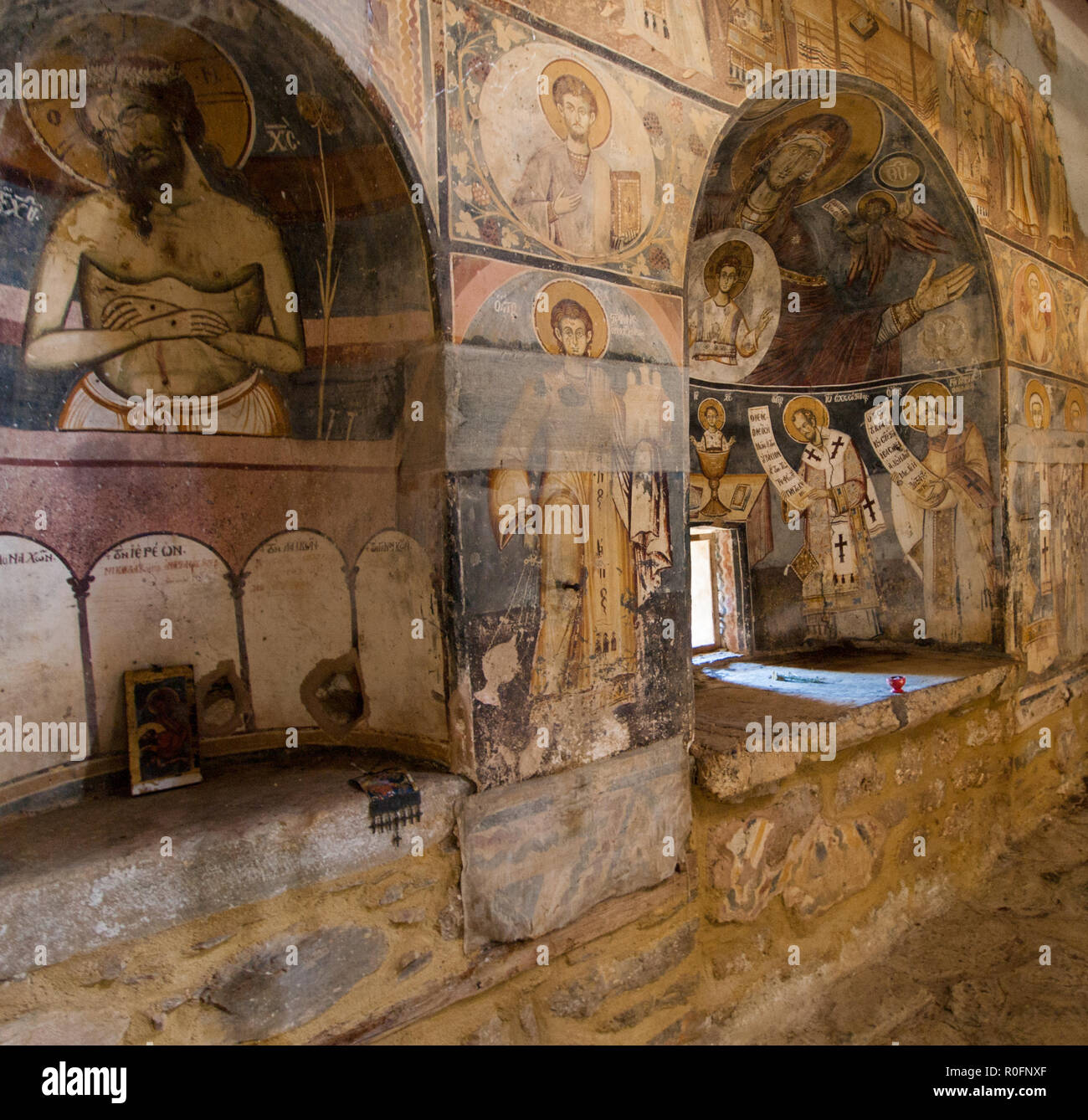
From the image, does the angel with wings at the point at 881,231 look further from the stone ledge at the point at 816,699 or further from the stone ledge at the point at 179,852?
the stone ledge at the point at 179,852

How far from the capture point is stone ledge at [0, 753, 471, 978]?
1.99 m

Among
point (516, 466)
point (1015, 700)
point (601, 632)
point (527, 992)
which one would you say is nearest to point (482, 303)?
point (516, 466)

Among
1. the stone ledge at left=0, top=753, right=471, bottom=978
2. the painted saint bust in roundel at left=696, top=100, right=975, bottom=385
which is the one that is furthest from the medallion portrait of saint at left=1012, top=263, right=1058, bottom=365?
the stone ledge at left=0, top=753, right=471, bottom=978

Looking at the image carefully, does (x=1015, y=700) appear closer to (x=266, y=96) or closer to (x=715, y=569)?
(x=715, y=569)

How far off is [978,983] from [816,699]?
4.67 feet

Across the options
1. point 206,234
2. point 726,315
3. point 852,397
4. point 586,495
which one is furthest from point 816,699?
point 206,234

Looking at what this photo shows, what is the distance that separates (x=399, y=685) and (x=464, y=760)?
0.39 meters

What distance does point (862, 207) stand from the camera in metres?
4.62

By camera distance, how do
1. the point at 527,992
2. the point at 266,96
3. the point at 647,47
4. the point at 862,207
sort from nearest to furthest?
the point at 266,96 < the point at 527,992 < the point at 647,47 < the point at 862,207

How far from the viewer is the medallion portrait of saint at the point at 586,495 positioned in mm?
2676

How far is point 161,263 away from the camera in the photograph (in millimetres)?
2697

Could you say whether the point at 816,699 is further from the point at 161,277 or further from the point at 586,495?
the point at 161,277

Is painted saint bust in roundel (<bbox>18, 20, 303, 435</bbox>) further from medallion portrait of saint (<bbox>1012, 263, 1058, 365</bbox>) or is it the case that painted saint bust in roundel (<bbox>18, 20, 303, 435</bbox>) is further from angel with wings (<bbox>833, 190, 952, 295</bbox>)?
medallion portrait of saint (<bbox>1012, 263, 1058, 365</bbox>)

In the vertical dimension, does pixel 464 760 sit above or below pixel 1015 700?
above
